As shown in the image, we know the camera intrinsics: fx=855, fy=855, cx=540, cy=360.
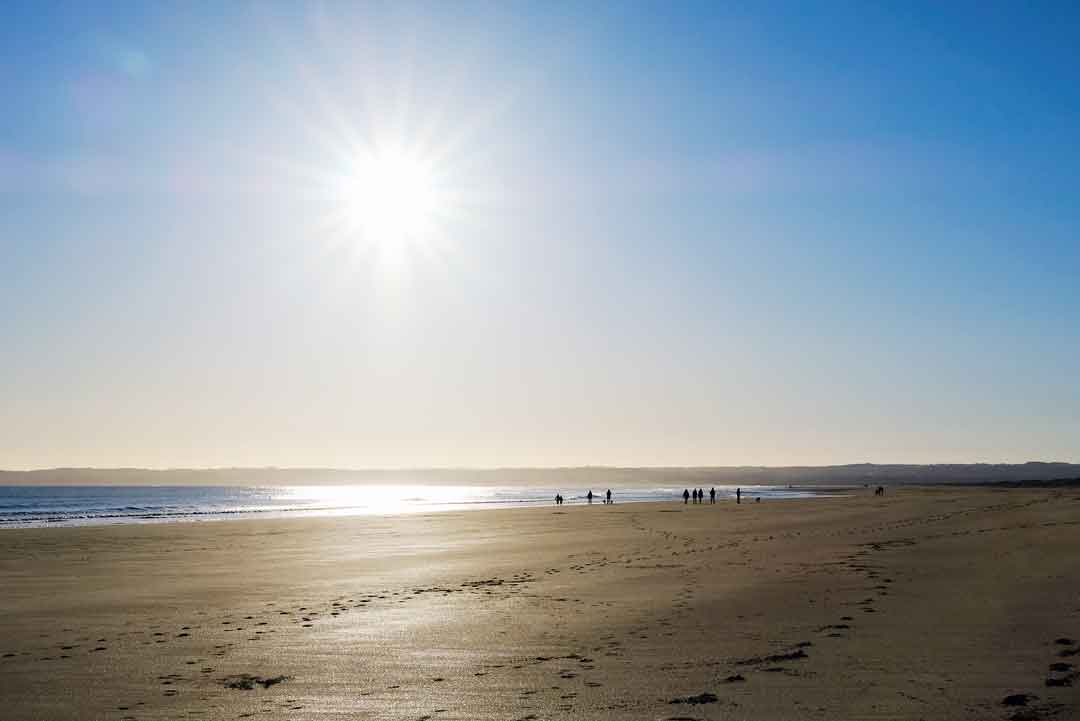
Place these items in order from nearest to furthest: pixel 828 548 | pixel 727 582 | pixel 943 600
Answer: pixel 943 600 → pixel 727 582 → pixel 828 548

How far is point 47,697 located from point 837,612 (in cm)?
1108

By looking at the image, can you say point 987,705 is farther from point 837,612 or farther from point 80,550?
point 80,550

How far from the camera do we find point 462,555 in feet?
91.3

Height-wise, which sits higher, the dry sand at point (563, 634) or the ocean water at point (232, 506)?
the dry sand at point (563, 634)

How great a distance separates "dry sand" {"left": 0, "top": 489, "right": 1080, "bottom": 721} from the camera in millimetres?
8719

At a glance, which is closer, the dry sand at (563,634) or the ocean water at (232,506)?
the dry sand at (563,634)

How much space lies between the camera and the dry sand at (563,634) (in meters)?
8.72

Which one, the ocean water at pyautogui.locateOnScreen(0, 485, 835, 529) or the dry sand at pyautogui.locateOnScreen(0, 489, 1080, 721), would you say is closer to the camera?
the dry sand at pyautogui.locateOnScreen(0, 489, 1080, 721)

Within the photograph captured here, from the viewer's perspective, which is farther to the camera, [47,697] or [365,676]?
[365,676]

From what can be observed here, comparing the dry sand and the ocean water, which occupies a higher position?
the dry sand

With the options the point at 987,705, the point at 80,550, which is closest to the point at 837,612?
the point at 987,705

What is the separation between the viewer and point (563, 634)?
41.4 feet

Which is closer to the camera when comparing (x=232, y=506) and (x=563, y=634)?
(x=563, y=634)

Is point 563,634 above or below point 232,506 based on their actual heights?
above
